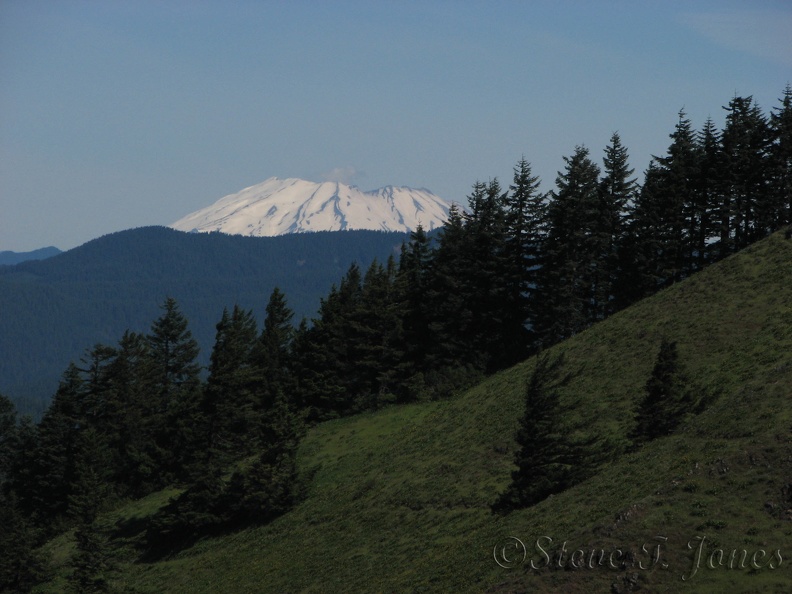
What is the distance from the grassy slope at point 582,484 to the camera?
29281 mm

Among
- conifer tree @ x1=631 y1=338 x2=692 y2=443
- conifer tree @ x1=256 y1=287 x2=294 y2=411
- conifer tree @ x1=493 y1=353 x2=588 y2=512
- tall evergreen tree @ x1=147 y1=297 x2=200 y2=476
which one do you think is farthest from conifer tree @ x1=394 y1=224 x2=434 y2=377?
conifer tree @ x1=493 y1=353 x2=588 y2=512

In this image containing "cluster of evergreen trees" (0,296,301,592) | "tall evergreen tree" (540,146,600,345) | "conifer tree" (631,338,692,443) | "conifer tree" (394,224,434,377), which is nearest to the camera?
"conifer tree" (631,338,692,443)

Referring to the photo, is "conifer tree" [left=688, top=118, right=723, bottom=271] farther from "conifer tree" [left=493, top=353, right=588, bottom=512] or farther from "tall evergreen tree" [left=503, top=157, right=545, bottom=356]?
"conifer tree" [left=493, top=353, right=588, bottom=512]

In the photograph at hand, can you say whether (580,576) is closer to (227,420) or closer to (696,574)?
(696,574)

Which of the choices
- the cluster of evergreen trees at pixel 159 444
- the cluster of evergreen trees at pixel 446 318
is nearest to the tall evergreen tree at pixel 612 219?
the cluster of evergreen trees at pixel 446 318

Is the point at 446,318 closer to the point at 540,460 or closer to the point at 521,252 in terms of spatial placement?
the point at 521,252

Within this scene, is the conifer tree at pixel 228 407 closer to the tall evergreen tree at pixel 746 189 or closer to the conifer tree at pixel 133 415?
the conifer tree at pixel 133 415

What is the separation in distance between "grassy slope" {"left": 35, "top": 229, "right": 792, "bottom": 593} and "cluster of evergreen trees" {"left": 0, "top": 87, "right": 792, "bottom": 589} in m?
4.27

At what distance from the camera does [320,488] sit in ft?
189

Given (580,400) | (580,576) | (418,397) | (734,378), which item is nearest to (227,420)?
(418,397)

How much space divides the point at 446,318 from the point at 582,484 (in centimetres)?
3827

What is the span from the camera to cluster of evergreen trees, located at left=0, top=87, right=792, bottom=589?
6284cm

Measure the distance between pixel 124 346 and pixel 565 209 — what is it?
1846 inches

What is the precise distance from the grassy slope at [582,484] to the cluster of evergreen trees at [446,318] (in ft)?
14.0
